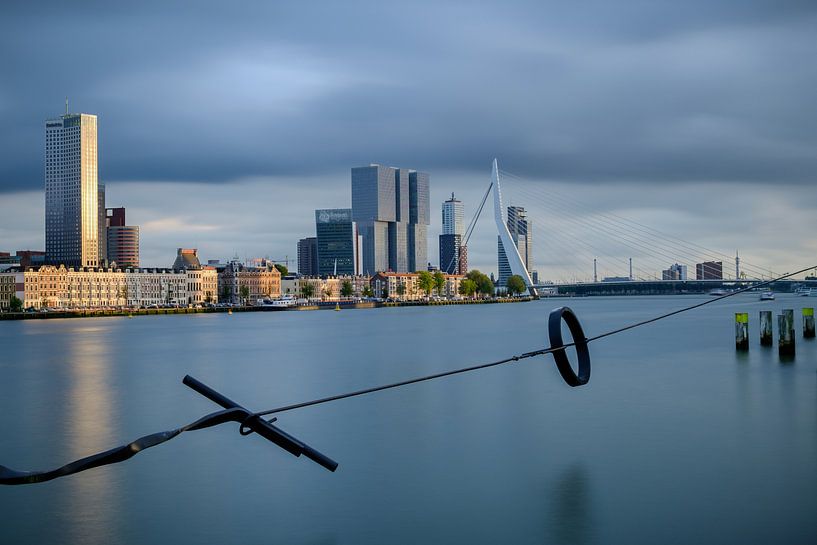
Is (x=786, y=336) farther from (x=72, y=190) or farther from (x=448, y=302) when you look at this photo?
(x=72, y=190)

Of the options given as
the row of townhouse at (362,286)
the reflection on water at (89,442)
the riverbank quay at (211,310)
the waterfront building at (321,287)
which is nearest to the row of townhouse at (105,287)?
the riverbank quay at (211,310)

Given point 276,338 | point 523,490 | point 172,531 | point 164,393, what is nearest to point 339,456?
point 523,490

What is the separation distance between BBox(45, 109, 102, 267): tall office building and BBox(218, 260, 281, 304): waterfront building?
4128cm

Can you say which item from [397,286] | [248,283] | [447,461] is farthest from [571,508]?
[397,286]

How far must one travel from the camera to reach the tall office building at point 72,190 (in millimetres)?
186500

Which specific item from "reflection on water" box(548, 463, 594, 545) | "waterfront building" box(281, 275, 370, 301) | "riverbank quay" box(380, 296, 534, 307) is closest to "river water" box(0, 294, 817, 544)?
"reflection on water" box(548, 463, 594, 545)

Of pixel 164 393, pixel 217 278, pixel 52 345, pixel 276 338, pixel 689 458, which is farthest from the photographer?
pixel 217 278

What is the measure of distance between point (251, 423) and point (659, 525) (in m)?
4.76

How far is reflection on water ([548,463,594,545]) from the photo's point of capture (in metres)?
9.77

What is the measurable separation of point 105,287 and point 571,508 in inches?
5389

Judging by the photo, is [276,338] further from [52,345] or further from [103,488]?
[103,488]

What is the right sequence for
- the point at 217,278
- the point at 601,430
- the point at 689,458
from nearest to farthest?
1. the point at 689,458
2. the point at 601,430
3. the point at 217,278

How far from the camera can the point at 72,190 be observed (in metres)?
189

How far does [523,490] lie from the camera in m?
11.6
